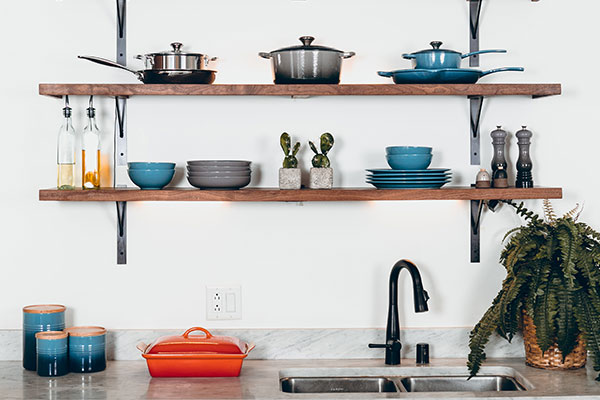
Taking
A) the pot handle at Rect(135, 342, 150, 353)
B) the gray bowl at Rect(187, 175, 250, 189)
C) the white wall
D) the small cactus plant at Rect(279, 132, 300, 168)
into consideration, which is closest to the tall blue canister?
the white wall

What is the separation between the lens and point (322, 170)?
7.81 ft

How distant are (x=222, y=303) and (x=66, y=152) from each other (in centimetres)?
72

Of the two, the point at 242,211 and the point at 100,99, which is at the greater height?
the point at 100,99

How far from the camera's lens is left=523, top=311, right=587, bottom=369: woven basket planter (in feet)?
7.57

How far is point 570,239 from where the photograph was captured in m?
2.24

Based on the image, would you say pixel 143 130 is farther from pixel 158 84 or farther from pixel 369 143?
pixel 369 143

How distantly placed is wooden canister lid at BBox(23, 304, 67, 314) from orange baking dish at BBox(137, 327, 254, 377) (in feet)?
1.09

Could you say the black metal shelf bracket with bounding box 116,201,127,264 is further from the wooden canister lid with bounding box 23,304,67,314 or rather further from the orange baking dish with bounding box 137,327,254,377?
the orange baking dish with bounding box 137,327,254,377

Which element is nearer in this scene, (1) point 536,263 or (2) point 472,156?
(1) point 536,263

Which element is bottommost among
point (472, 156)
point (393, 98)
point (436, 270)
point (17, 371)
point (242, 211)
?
point (17, 371)

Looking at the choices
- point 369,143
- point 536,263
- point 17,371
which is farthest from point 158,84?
point 536,263

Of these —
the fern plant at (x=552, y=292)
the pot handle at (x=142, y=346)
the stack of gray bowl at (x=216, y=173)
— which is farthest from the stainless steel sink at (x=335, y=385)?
the stack of gray bowl at (x=216, y=173)

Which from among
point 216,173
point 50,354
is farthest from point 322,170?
point 50,354

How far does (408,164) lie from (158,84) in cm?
82
